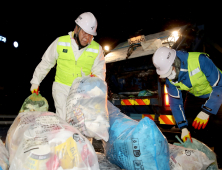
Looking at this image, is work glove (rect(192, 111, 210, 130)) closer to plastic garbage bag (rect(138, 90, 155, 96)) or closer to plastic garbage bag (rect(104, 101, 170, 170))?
plastic garbage bag (rect(138, 90, 155, 96))

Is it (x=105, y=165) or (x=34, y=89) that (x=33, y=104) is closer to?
(x=34, y=89)

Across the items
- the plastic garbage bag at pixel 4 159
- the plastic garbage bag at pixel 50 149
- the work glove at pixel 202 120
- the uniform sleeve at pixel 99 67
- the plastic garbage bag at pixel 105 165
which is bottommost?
the plastic garbage bag at pixel 105 165

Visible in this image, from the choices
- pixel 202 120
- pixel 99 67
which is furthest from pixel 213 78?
pixel 99 67

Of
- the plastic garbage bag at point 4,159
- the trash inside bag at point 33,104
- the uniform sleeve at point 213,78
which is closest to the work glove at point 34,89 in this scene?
the trash inside bag at point 33,104

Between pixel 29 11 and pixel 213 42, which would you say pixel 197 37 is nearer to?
pixel 213 42

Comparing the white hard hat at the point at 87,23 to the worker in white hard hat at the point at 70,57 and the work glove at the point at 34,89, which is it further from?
the work glove at the point at 34,89

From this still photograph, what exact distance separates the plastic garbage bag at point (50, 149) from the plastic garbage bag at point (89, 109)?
24 centimetres

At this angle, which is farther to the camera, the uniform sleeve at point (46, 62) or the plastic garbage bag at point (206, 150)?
the uniform sleeve at point (46, 62)

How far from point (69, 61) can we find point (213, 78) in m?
1.88

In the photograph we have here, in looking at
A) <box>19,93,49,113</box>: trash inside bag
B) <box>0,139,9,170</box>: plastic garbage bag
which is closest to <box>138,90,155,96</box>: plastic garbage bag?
<box>19,93,49,113</box>: trash inside bag

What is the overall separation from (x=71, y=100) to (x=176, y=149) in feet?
3.82

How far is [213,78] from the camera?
2178 mm

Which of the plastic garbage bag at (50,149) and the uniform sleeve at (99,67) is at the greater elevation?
the uniform sleeve at (99,67)

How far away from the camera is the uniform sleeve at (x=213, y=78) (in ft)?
7.13
